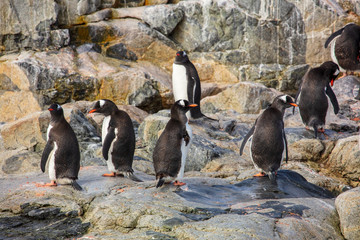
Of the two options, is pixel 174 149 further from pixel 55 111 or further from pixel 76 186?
pixel 55 111

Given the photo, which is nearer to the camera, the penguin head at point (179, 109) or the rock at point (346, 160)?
the penguin head at point (179, 109)

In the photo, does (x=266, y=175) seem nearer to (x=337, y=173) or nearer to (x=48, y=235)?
(x=337, y=173)

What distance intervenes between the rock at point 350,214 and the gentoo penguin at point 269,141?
118 centimetres

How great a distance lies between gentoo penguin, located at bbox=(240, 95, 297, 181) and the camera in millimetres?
6109

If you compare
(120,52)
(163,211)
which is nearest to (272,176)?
(163,211)

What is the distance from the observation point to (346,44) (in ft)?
36.1

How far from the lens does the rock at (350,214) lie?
4723mm

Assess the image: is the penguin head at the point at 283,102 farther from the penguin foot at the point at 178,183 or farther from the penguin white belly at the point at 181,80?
the penguin white belly at the point at 181,80

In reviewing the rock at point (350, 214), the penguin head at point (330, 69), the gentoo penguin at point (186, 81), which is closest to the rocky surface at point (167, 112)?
the rock at point (350, 214)

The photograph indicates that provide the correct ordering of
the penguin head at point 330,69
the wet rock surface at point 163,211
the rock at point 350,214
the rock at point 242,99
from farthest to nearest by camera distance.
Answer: the rock at point 242,99, the penguin head at point 330,69, the rock at point 350,214, the wet rock surface at point 163,211

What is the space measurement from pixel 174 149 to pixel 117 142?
0.93 meters

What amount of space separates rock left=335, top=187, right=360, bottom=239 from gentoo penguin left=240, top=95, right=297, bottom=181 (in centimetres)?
118

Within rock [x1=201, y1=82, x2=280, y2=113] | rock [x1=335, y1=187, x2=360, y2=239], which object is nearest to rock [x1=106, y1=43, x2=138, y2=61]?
rock [x1=201, y1=82, x2=280, y2=113]

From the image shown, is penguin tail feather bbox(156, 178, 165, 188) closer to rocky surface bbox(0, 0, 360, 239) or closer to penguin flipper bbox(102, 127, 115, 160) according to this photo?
rocky surface bbox(0, 0, 360, 239)
